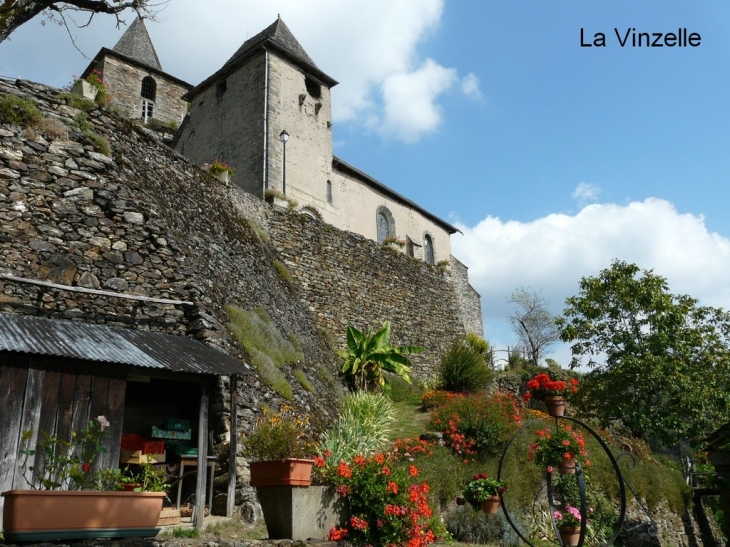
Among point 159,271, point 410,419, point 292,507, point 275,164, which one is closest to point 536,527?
point 410,419

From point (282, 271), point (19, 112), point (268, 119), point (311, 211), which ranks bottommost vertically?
point (282, 271)

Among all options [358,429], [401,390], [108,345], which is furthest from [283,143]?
[108,345]

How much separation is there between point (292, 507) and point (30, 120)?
8497mm

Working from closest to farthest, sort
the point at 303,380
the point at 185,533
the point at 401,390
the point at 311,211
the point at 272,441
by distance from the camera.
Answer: the point at 185,533
the point at 272,441
the point at 303,380
the point at 401,390
the point at 311,211

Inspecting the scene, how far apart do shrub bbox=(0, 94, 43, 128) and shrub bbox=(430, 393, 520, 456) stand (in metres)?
10.1

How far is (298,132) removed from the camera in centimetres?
2611

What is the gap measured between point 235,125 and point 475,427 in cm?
1787

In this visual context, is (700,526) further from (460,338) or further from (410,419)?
(460,338)

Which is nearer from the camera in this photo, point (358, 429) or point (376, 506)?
point (376, 506)

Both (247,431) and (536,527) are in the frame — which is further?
(536,527)

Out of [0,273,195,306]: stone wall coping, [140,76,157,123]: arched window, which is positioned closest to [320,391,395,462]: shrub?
[0,273,195,306]: stone wall coping

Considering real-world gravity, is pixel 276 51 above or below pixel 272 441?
above

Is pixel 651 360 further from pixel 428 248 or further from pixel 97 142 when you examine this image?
pixel 428 248

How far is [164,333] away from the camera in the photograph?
974cm
